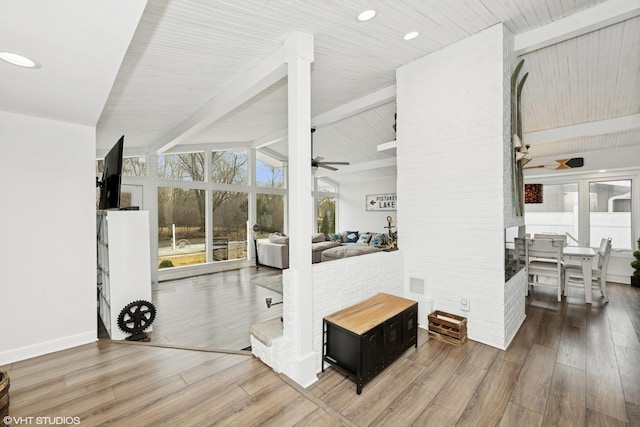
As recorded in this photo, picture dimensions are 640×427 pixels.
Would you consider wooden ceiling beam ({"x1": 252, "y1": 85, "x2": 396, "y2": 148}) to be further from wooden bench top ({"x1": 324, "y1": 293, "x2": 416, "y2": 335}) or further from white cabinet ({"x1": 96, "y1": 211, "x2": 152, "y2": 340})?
white cabinet ({"x1": 96, "y1": 211, "x2": 152, "y2": 340})

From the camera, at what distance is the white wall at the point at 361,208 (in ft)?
28.3

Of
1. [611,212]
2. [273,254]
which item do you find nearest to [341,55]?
[273,254]

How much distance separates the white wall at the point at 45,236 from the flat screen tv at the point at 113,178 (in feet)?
0.58

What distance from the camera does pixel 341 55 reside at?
→ 289 cm

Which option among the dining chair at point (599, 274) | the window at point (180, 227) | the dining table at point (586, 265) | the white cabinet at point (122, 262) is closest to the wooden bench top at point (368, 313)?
the white cabinet at point (122, 262)

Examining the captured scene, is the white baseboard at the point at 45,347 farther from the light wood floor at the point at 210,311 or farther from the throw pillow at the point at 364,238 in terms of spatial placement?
the throw pillow at the point at 364,238

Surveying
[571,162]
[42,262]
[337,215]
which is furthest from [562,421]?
[337,215]

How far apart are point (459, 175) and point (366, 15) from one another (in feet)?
5.93

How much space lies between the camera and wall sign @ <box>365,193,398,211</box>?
832cm

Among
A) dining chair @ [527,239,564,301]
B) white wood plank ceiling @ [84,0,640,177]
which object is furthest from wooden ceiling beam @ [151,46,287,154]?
dining chair @ [527,239,564,301]

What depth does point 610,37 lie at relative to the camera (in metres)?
2.83

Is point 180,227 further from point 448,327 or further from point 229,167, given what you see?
point 448,327

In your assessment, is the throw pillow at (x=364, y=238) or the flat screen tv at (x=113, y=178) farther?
the throw pillow at (x=364, y=238)

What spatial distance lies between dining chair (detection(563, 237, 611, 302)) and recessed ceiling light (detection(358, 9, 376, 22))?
15.6 ft
